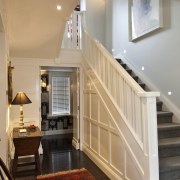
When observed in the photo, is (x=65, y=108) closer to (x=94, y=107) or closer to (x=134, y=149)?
(x=94, y=107)

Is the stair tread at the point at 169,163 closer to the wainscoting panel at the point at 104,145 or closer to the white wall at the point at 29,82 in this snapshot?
the wainscoting panel at the point at 104,145

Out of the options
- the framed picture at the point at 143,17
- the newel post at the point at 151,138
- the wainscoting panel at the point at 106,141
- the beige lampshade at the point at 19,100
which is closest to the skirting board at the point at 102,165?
the wainscoting panel at the point at 106,141

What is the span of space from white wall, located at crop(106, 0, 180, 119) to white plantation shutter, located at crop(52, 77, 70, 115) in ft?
10.2

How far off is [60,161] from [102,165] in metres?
1.05

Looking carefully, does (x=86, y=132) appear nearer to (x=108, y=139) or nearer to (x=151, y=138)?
(x=108, y=139)

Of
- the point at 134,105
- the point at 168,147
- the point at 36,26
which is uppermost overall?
the point at 36,26

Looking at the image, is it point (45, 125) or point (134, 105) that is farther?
point (45, 125)

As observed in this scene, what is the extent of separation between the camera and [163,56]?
145 inches

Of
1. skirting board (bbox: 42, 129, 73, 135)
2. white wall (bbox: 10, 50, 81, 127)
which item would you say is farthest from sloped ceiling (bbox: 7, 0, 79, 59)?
skirting board (bbox: 42, 129, 73, 135)

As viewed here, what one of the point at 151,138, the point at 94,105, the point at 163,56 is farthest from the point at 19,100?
the point at 163,56

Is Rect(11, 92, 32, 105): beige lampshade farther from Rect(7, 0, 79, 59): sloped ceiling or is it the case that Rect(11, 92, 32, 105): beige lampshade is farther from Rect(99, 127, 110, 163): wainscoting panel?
Rect(99, 127, 110, 163): wainscoting panel

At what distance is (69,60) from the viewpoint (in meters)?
4.93

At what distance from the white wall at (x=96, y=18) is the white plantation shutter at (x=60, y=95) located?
87.2 inches

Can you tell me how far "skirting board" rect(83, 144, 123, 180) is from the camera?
10.7 ft
